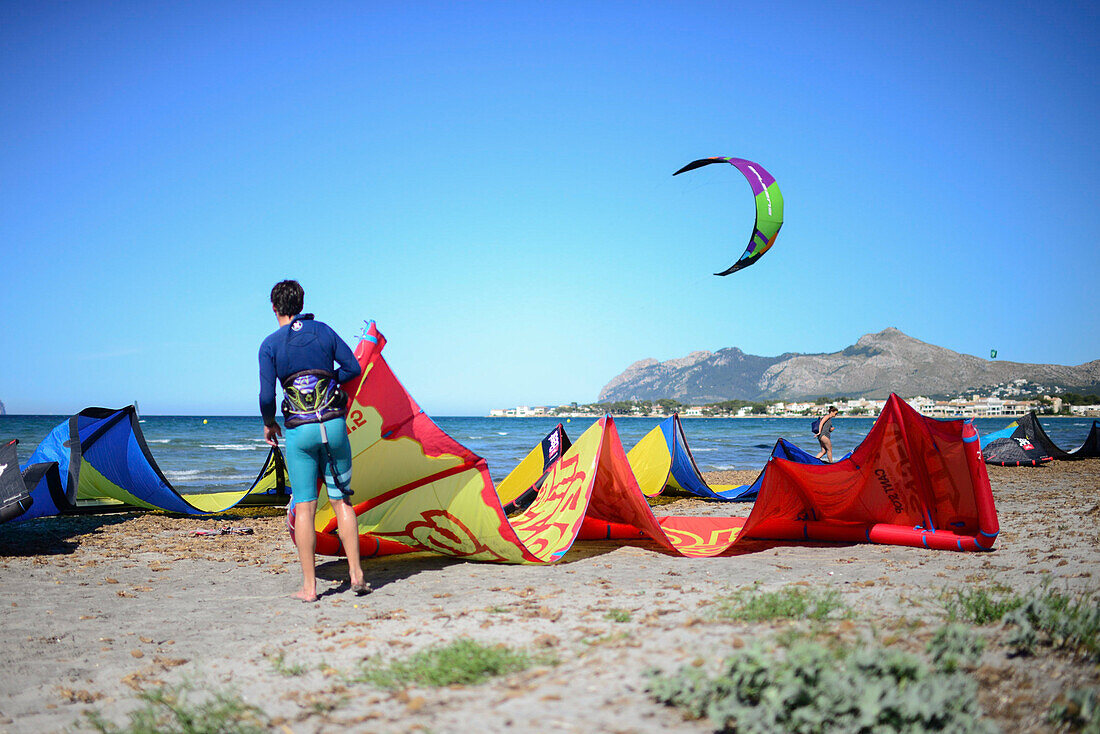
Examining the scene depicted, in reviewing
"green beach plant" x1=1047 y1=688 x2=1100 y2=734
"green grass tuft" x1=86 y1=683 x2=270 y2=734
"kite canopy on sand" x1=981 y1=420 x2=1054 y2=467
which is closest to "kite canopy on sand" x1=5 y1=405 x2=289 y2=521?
"green grass tuft" x1=86 y1=683 x2=270 y2=734

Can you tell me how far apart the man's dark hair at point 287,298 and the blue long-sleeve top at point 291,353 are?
10 cm

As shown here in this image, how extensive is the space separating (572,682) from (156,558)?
5162mm

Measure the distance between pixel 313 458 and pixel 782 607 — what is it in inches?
111

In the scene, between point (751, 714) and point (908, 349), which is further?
point (908, 349)

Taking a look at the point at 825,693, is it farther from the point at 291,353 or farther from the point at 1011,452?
the point at 1011,452

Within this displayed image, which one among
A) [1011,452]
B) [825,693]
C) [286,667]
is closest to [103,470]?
[286,667]

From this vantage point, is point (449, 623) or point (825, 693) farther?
point (449, 623)

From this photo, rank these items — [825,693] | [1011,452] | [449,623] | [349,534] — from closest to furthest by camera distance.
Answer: [825,693] → [449,623] → [349,534] → [1011,452]

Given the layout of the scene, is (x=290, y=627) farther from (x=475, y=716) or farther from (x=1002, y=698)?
(x=1002, y=698)

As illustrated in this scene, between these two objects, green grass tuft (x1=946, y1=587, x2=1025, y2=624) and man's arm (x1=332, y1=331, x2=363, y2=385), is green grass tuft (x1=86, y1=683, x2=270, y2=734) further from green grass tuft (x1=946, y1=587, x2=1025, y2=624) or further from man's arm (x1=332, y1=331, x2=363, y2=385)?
green grass tuft (x1=946, y1=587, x2=1025, y2=624)

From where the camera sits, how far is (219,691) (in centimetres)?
267

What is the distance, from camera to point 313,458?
4102mm

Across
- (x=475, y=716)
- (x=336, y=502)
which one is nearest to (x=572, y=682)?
(x=475, y=716)

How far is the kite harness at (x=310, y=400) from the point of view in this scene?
4.05 m
